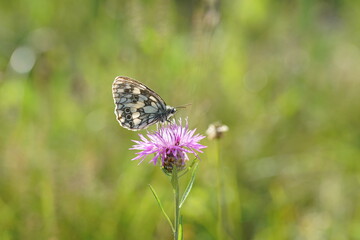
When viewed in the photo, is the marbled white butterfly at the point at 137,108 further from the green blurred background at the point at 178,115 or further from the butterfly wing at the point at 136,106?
the green blurred background at the point at 178,115

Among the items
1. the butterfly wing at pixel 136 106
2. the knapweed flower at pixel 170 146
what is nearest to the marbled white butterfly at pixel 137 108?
the butterfly wing at pixel 136 106

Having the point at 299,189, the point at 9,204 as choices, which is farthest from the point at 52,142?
the point at 299,189

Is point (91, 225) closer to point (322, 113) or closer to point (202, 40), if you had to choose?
point (202, 40)

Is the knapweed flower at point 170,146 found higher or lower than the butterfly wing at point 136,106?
lower

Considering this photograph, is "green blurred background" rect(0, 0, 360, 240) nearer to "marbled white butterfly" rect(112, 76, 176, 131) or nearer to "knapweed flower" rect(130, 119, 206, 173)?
"marbled white butterfly" rect(112, 76, 176, 131)

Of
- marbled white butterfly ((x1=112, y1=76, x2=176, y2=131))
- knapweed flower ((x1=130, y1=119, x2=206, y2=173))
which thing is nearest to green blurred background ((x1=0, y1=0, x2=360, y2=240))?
marbled white butterfly ((x1=112, y1=76, x2=176, y2=131))

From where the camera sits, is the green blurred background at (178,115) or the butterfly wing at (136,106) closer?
the butterfly wing at (136,106)
